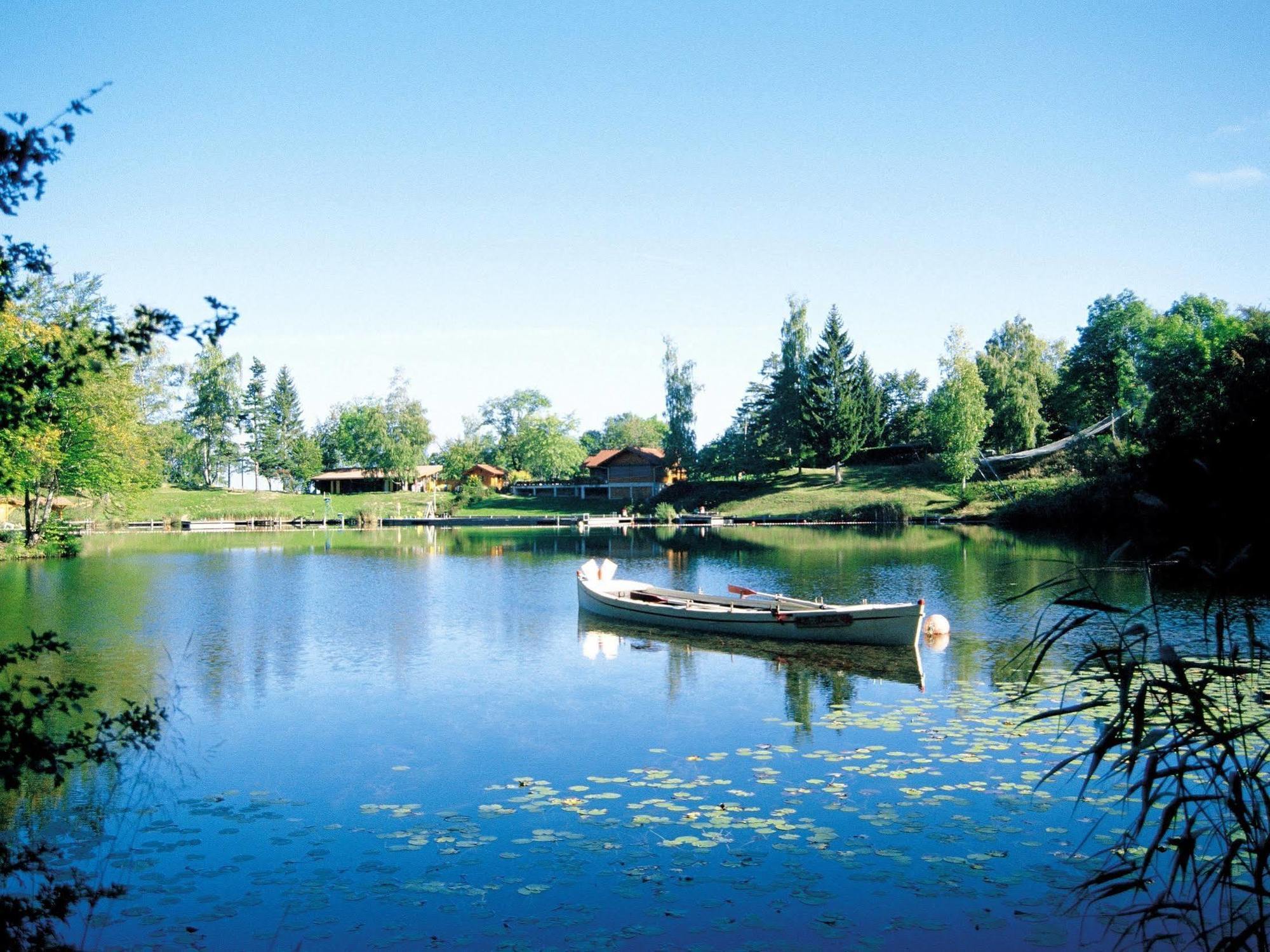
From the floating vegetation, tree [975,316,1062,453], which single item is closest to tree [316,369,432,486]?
tree [975,316,1062,453]

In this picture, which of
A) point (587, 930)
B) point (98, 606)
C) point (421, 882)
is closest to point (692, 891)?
point (587, 930)

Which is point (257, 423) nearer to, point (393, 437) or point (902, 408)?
point (393, 437)

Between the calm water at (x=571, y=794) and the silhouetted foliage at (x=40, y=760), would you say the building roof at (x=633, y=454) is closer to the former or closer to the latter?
the calm water at (x=571, y=794)

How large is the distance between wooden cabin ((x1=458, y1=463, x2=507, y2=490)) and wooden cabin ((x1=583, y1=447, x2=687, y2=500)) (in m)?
16.0

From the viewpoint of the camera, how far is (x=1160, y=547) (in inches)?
248

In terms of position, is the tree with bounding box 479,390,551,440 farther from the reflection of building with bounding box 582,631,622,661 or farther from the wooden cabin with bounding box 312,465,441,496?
the reflection of building with bounding box 582,631,622,661

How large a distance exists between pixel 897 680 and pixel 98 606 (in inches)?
926

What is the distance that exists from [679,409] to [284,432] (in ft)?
165

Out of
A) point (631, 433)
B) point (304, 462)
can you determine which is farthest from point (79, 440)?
point (631, 433)

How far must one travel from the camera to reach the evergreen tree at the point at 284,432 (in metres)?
108

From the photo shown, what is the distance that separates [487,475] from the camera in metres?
114

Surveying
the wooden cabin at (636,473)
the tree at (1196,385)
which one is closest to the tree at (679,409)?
the wooden cabin at (636,473)

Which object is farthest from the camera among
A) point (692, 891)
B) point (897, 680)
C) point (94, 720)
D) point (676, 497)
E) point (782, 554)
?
point (676, 497)

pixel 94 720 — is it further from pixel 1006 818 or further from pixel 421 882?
pixel 1006 818
